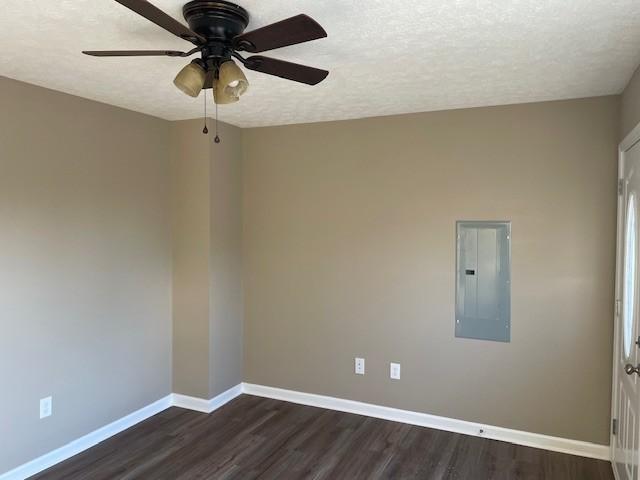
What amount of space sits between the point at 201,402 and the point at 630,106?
3.66 meters

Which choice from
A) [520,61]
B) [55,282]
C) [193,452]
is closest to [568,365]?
[520,61]

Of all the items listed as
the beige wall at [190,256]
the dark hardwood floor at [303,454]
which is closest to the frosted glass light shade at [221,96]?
the beige wall at [190,256]

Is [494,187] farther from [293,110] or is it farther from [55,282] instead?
[55,282]

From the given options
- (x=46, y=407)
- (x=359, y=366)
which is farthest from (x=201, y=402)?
(x=359, y=366)

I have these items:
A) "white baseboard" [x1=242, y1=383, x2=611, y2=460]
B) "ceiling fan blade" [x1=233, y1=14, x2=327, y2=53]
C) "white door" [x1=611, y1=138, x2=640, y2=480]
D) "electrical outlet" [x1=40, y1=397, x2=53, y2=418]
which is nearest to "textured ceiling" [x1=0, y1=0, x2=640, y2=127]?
"ceiling fan blade" [x1=233, y1=14, x2=327, y2=53]

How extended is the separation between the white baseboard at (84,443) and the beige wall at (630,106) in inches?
152

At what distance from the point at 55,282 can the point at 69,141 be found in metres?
0.93

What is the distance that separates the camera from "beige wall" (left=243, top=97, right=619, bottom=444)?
3.18 metres

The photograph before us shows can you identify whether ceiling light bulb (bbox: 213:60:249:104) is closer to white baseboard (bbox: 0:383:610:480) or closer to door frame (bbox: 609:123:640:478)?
door frame (bbox: 609:123:640:478)

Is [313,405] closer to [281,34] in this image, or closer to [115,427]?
[115,427]

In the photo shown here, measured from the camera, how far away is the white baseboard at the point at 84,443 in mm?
2906

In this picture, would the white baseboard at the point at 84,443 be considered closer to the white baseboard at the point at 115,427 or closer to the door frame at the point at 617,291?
the white baseboard at the point at 115,427

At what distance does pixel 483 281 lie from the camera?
3.45 metres

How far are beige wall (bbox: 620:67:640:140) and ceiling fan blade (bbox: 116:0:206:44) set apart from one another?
2.23m
